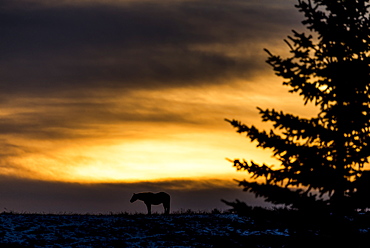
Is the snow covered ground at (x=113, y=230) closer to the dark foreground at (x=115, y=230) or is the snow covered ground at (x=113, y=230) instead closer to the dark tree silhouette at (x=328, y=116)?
the dark foreground at (x=115, y=230)

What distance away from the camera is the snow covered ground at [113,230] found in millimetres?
21500

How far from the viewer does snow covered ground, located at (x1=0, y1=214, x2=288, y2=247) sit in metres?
21.5

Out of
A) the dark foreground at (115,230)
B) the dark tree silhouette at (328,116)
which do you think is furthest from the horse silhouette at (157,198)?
the dark tree silhouette at (328,116)

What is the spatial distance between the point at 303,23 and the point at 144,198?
88.0 ft

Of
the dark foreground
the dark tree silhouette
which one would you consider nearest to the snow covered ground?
the dark foreground

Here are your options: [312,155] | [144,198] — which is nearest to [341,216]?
[312,155]

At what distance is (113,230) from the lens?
23234 millimetres

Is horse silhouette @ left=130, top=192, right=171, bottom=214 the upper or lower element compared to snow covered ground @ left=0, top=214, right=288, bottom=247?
upper

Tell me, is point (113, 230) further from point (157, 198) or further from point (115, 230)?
point (157, 198)

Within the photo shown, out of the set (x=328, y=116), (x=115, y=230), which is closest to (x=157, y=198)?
(x=115, y=230)

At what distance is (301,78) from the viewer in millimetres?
14219

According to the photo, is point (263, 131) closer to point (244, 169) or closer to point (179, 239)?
point (244, 169)

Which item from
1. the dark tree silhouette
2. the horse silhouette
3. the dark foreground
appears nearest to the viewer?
the dark tree silhouette

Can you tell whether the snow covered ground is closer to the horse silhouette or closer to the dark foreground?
the dark foreground
